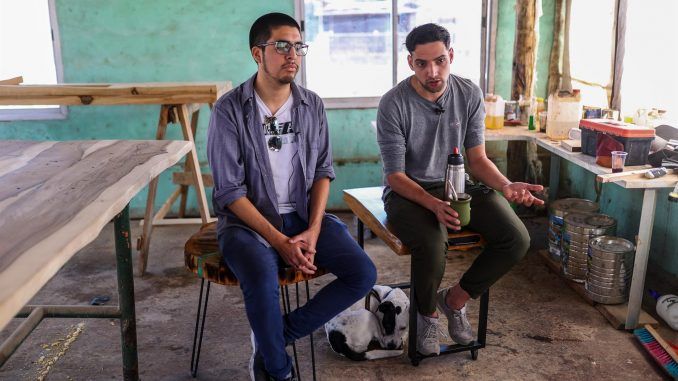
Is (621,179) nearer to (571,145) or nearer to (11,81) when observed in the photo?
(571,145)

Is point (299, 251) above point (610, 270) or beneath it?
above

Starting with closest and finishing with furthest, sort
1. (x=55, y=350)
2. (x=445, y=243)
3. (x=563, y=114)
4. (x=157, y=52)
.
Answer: (x=445, y=243) < (x=55, y=350) < (x=563, y=114) < (x=157, y=52)

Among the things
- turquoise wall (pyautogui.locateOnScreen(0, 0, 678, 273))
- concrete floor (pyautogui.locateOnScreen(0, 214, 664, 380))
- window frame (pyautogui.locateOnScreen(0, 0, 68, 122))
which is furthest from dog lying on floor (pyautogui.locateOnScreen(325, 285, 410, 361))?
window frame (pyautogui.locateOnScreen(0, 0, 68, 122))

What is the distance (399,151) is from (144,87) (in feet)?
5.16

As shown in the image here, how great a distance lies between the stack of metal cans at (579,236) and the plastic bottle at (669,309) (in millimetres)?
410

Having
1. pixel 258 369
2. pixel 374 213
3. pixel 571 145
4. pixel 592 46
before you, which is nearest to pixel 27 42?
pixel 374 213

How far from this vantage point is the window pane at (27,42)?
4.52m

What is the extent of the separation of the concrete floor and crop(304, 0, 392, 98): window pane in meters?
1.62

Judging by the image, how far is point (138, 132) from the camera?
15.4 feet

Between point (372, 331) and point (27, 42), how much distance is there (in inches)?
138

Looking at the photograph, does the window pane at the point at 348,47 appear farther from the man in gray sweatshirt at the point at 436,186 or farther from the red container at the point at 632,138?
the red container at the point at 632,138

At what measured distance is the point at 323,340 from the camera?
9.58 feet

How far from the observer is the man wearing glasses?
2164 millimetres

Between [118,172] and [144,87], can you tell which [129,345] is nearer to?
[118,172]
